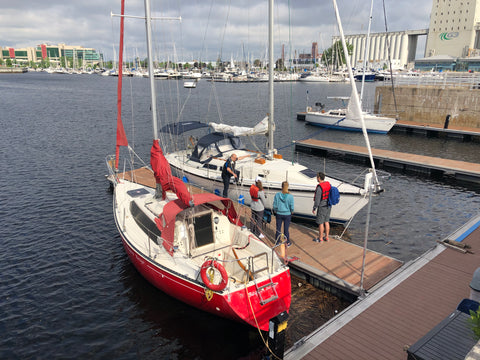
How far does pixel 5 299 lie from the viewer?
10.9 metres

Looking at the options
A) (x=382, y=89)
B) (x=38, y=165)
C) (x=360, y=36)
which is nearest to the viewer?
(x=38, y=165)

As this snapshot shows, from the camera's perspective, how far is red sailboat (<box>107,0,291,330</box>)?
26.3 ft

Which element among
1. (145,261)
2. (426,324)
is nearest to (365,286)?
Result: (426,324)

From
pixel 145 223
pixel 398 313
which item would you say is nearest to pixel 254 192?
pixel 145 223

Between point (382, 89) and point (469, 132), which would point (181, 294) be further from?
point (382, 89)

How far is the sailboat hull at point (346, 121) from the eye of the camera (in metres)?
35.2

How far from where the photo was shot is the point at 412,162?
23.0 metres

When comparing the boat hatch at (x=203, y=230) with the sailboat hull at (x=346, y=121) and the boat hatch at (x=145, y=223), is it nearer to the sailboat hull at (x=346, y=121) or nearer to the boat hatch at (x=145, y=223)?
the boat hatch at (x=145, y=223)

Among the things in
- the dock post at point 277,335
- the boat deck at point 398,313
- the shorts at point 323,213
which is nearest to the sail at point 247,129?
the shorts at point 323,213

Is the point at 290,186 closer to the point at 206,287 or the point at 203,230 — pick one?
the point at 203,230

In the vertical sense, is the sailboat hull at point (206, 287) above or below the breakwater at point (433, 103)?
below

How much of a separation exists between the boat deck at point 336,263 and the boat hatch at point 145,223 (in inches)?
116

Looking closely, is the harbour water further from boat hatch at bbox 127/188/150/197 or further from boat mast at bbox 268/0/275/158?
boat mast at bbox 268/0/275/158

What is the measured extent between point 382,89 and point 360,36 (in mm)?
182767
